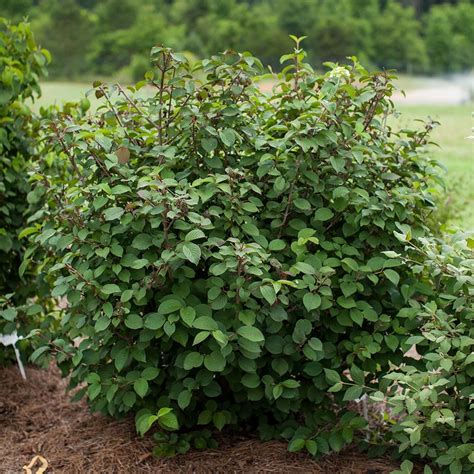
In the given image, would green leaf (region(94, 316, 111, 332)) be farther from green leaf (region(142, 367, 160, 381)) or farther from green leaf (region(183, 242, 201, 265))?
green leaf (region(183, 242, 201, 265))

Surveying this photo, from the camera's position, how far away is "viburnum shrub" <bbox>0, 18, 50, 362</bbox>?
335 centimetres

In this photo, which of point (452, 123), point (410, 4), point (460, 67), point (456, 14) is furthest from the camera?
point (410, 4)

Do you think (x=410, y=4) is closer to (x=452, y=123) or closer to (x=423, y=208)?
(x=452, y=123)

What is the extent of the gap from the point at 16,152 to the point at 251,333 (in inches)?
67.0

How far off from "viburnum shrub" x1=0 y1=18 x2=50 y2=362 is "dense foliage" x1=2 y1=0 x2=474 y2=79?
20.2 metres

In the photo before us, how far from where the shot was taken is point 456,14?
89.0 feet

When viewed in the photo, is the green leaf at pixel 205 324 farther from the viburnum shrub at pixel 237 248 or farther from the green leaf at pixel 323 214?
the green leaf at pixel 323 214

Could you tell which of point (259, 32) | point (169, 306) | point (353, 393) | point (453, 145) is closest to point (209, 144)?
point (169, 306)

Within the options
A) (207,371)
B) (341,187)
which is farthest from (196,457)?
(341,187)

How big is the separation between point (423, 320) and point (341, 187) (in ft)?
1.72

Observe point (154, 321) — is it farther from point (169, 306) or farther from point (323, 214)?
point (323, 214)

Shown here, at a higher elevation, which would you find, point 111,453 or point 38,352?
point 38,352

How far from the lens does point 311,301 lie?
2467mm

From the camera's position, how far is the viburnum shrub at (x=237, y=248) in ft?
8.13
